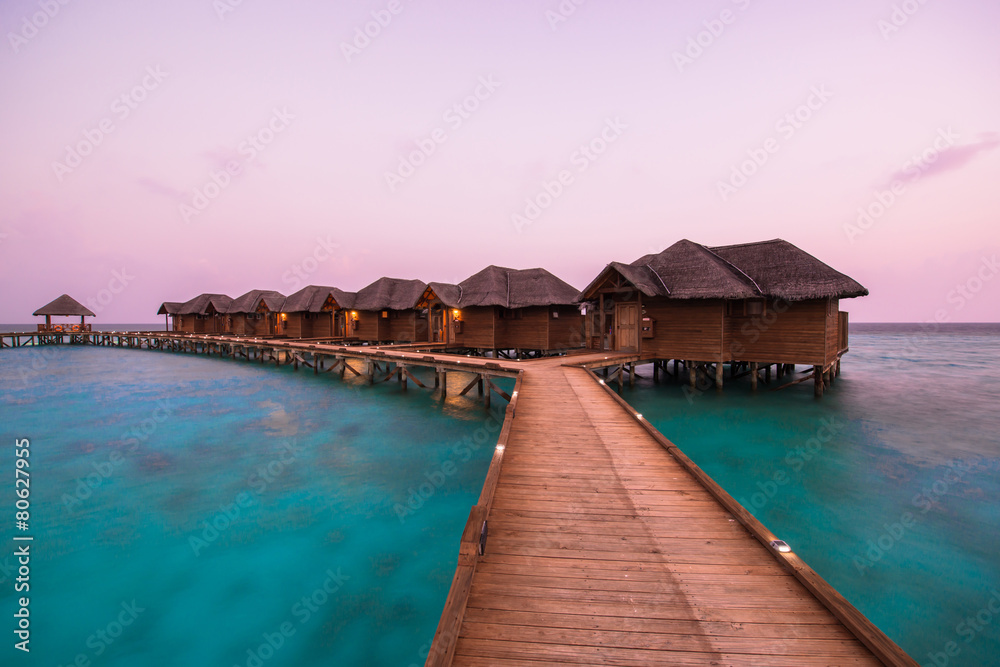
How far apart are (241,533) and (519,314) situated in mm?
17707

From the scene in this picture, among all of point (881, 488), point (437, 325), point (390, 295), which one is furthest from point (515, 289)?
point (881, 488)

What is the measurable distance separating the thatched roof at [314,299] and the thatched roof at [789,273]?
25.9 metres

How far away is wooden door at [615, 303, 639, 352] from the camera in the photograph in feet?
59.9

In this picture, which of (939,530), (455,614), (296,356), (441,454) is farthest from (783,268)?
(296,356)

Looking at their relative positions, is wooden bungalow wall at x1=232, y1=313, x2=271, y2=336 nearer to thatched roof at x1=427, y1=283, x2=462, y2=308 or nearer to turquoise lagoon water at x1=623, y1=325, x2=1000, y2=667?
thatched roof at x1=427, y1=283, x2=462, y2=308

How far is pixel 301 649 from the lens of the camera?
464cm

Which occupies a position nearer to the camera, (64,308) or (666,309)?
(666,309)

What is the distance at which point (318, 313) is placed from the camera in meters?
33.8

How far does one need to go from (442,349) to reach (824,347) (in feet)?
60.7

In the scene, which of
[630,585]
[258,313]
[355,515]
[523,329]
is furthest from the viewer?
[258,313]

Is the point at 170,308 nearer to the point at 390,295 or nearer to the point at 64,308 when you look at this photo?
the point at 64,308

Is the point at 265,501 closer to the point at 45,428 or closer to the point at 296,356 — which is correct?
the point at 45,428

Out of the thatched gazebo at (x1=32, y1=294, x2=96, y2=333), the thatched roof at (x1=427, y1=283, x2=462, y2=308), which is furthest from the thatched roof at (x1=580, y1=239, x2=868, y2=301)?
the thatched gazebo at (x1=32, y1=294, x2=96, y2=333)

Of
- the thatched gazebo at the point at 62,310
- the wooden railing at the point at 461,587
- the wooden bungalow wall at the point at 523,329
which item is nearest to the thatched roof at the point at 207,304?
the thatched gazebo at the point at 62,310
